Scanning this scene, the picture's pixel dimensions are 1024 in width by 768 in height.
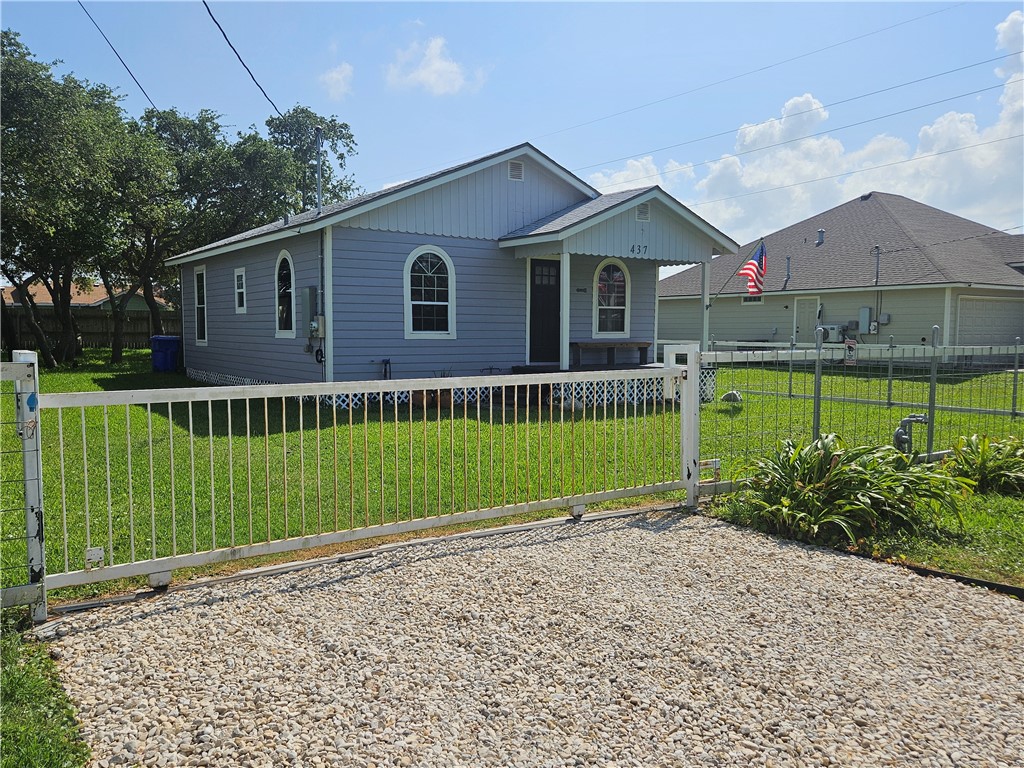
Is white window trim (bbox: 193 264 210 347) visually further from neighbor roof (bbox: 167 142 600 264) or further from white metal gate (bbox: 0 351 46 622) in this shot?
white metal gate (bbox: 0 351 46 622)

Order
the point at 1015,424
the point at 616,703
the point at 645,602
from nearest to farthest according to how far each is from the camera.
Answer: the point at 616,703
the point at 645,602
the point at 1015,424

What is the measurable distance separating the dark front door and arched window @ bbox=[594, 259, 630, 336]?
0.89 metres

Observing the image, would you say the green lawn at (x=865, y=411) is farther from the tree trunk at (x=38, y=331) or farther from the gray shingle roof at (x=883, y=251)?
the tree trunk at (x=38, y=331)

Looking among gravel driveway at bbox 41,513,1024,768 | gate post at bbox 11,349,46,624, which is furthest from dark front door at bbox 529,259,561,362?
gate post at bbox 11,349,46,624

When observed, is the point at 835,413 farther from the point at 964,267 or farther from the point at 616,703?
the point at 964,267

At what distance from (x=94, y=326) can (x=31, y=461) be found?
31.3m

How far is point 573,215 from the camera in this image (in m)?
13.1

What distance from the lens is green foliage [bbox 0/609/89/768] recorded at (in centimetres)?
230

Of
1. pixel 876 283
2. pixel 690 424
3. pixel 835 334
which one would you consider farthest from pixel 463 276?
pixel 876 283

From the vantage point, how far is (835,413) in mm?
9391

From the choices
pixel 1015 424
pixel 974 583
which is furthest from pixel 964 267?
pixel 974 583

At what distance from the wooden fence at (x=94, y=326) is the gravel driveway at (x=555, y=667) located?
1036 inches

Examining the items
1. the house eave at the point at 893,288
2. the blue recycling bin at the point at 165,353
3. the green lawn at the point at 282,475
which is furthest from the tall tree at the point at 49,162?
the house eave at the point at 893,288

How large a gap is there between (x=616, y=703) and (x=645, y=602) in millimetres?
1058
